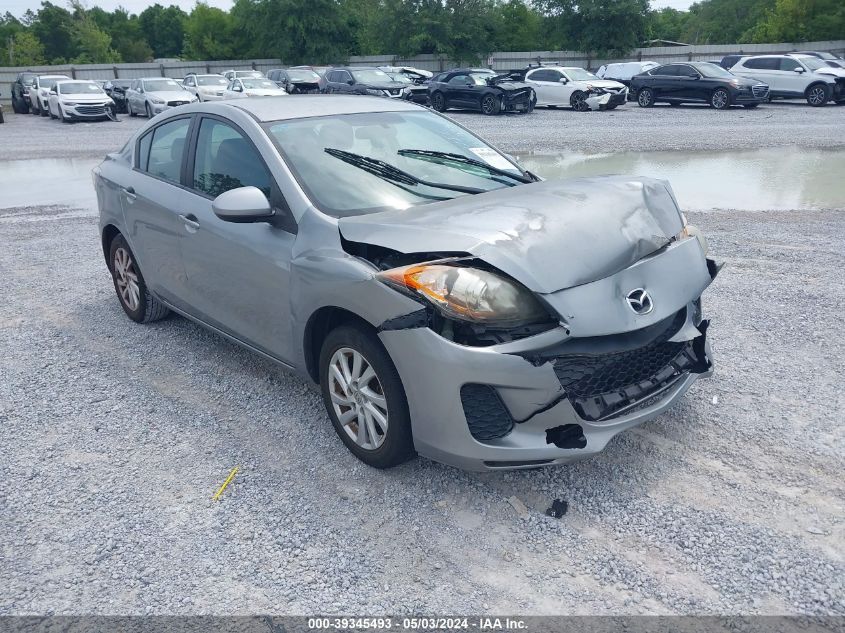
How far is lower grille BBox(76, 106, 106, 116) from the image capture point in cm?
2572

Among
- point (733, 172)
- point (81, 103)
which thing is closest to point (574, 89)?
point (733, 172)

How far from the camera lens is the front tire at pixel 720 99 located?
23150 millimetres

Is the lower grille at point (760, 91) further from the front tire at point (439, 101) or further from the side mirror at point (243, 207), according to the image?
the side mirror at point (243, 207)

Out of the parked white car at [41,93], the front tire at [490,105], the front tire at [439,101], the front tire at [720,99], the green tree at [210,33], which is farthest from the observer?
the green tree at [210,33]

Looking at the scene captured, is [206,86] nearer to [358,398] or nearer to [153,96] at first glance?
[153,96]

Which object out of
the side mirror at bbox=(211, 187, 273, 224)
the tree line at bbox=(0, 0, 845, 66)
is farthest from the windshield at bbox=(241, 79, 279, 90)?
the side mirror at bbox=(211, 187, 273, 224)

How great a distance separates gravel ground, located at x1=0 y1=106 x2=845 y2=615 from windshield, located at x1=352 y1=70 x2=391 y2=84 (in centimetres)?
2396

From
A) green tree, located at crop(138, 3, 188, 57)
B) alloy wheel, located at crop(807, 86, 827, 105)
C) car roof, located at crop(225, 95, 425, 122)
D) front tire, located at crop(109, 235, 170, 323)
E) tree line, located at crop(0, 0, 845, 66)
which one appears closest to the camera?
car roof, located at crop(225, 95, 425, 122)

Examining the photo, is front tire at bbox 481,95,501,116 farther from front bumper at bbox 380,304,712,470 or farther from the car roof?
front bumper at bbox 380,304,712,470

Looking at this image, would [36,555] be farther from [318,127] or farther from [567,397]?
[318,127]

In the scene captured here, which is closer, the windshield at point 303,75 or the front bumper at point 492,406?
the front bumper at point 492,406

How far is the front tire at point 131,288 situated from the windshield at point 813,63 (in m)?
25.6

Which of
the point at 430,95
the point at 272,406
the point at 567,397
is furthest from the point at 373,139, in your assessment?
the point at 430,95

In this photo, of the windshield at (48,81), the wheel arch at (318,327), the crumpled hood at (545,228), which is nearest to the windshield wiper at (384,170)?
the crumpled hood at (545,228)
